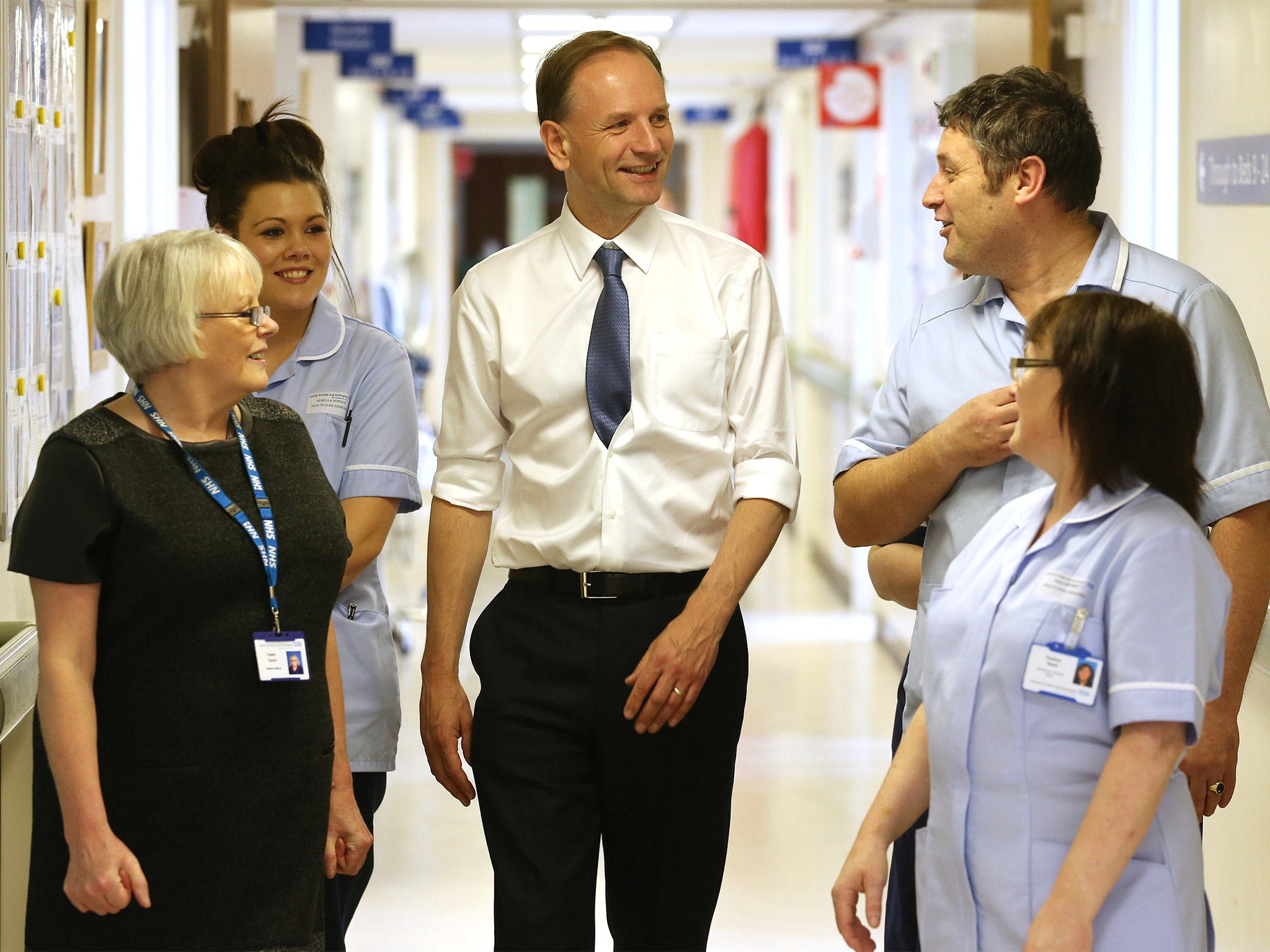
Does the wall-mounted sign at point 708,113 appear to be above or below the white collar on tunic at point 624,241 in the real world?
above

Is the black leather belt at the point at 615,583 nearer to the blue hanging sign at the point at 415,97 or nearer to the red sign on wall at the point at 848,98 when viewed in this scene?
the red sign on wall at the point at 848,98

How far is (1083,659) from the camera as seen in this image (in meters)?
1.55

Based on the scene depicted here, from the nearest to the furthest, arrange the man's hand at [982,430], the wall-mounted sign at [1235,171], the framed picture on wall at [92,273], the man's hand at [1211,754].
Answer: the man's hand at [982,430]
the man's hand at [1211,754]
the wall-mounted sign at [1235,171]
the framed picture on wall at [92,273]

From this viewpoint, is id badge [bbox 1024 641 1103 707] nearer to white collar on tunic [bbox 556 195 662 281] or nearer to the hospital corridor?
the hospital corridor

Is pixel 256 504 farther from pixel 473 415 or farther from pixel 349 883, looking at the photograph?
pixel 349 883

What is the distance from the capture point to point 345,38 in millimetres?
6227

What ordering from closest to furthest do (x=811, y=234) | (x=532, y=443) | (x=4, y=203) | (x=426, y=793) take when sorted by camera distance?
(x=532, y=443) < (x=4, y=203) < (x=426, y=793) < (x=811, y=234)

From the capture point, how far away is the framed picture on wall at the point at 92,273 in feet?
10.7

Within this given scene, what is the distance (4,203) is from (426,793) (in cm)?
279

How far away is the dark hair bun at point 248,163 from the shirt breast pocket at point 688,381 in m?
0.69

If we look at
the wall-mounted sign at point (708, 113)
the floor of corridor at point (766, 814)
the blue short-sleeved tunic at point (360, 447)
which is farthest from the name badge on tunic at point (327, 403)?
the wall-mounted sign at point (708, 113)

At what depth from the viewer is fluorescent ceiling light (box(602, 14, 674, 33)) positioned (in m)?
8.77

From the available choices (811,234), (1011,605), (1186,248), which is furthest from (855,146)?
(1011,605)

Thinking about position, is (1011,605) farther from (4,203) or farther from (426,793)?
(426,793)
